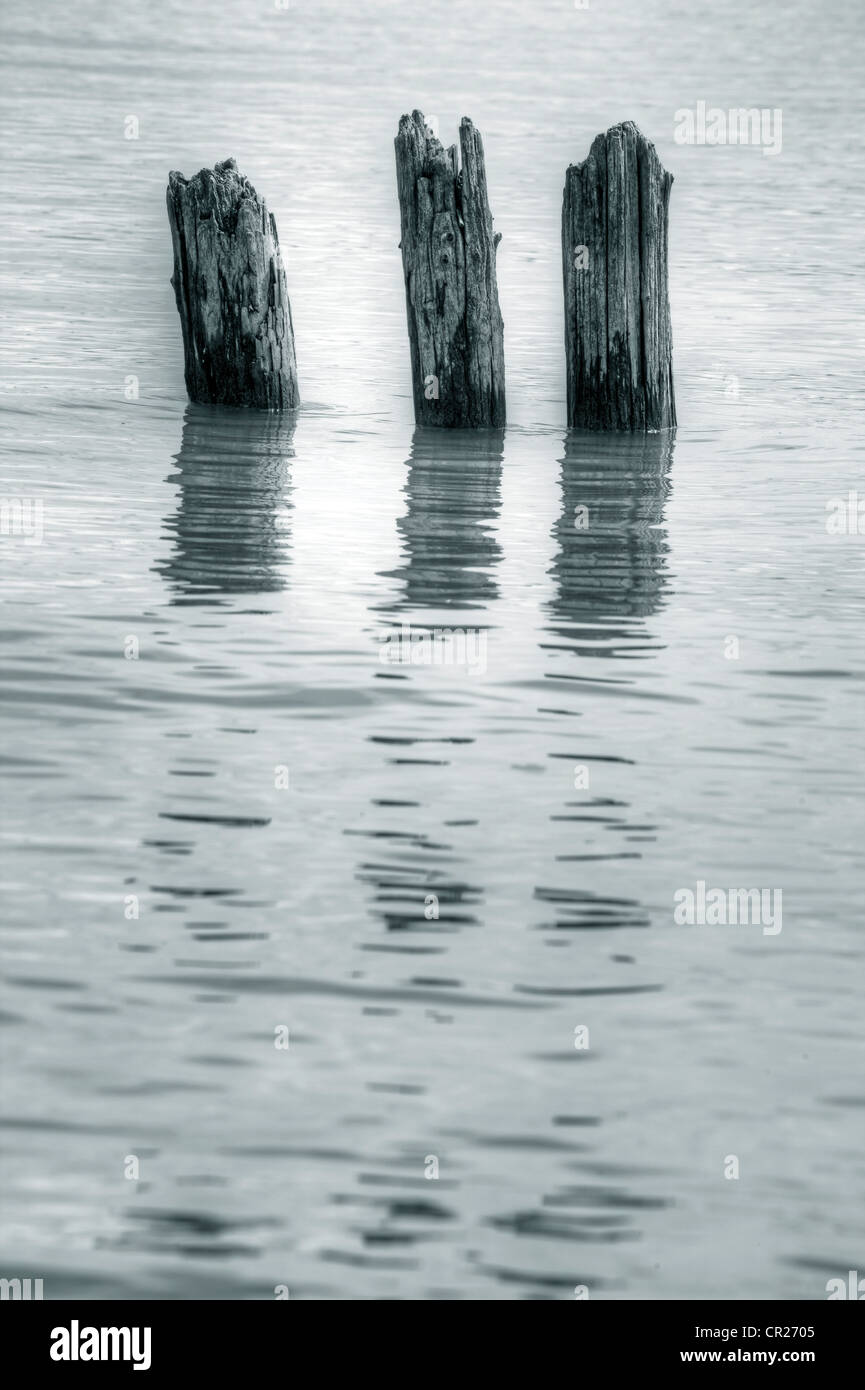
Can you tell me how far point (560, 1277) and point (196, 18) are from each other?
77.4 metres

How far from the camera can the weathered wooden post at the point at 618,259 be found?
1233cm

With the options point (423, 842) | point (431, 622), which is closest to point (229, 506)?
point (431, 622)

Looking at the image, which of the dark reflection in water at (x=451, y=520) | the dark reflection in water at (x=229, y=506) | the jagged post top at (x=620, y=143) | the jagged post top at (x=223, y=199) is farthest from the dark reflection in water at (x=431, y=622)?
the jagged post top at (x=620, y=143)

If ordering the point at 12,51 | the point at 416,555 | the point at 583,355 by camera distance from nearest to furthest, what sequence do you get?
the point at 416,555
the point at 583,355
the point at 12,51

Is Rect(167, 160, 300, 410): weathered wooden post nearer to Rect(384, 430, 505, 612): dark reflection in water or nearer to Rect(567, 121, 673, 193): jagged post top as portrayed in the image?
Rect(384, 430, 505, 612): dark reflection in water

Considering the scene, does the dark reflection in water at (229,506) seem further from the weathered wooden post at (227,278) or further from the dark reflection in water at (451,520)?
the dark reflection in water at (451,520)

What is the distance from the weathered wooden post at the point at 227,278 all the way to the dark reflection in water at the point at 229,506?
0.39m

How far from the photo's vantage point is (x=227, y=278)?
515 inches

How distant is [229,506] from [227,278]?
2.24 metres

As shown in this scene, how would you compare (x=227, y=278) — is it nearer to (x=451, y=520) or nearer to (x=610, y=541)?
(x=451, y=520)

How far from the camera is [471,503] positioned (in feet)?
38.7

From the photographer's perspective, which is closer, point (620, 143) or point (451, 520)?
point (451, 520)

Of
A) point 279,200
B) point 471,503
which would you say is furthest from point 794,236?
point 471,503
